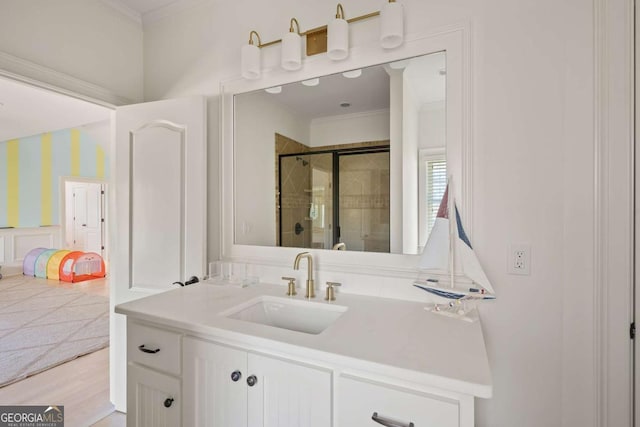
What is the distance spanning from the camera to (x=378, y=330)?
42.1 inches

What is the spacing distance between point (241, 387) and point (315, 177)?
1057 mm

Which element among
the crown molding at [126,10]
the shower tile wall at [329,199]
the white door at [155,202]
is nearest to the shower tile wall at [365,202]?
the shower tile wall at [329,199]

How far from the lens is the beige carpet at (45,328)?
269cm

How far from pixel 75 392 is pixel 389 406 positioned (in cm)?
252

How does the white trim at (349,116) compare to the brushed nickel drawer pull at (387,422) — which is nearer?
the brushed nickel drawer pull at (387,422)

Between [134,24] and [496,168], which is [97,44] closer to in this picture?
[134,24]

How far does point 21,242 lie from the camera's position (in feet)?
20.3

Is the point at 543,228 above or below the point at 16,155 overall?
below

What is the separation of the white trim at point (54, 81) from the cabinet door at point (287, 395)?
1.80m

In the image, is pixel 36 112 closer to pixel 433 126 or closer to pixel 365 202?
pixel 365 202

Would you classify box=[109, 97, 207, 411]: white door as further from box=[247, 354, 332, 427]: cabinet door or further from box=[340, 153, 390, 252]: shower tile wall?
box=[247, 354, 332, 427]: cabinet door

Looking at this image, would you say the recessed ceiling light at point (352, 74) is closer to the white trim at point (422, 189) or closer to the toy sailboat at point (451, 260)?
the white trim at point (422, 189)

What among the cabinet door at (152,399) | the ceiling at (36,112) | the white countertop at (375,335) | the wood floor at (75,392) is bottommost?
the wood floor at (75,392)

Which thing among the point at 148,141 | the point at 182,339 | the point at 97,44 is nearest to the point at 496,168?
the point at 182,339
